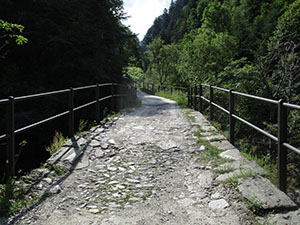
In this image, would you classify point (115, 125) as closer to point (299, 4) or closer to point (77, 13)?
point (77, 13)

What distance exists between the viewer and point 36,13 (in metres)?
16.3

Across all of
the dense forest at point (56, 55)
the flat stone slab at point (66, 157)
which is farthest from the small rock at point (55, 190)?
the dense forest at point (56, 55)

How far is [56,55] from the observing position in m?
15.7

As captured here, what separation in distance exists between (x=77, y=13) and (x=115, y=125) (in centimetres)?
1138

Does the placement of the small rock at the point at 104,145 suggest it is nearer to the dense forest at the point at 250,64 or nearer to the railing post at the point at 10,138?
the railing post at the point at 10,138

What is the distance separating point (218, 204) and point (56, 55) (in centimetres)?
1471

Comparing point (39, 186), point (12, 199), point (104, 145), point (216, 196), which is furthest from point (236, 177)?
point (104, 145)

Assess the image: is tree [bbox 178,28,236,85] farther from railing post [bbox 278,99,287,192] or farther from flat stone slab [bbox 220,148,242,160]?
railing post [bbox 278,99,287,192]

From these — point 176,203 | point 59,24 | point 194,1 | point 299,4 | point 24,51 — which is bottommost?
point 176,203

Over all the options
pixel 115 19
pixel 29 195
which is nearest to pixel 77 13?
pixel 115 19

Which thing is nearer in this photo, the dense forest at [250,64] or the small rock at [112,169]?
the small rock at [112,169]

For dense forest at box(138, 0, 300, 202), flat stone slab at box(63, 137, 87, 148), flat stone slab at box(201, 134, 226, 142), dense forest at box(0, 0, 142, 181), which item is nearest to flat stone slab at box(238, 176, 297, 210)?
dense forest at box(138, 0, 300, 202)

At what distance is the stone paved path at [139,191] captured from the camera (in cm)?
279

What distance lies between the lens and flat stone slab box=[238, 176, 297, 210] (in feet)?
8.91
